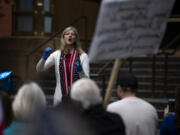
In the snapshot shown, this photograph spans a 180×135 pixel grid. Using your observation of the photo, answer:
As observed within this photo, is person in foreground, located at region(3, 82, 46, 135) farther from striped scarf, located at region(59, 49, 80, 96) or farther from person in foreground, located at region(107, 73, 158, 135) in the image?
striped scarf, located at region(59, 49, 80, 96)

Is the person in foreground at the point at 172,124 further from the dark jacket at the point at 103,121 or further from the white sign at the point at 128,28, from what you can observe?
the dark jacket at the point at 103,121

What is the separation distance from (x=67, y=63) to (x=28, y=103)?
10.7 ft

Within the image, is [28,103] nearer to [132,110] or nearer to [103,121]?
[103,121]

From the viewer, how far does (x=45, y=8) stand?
16297mm

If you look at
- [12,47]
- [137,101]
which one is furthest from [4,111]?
[12,47]

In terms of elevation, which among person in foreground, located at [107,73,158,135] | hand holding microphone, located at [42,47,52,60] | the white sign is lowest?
person in foreground, located at [107,73,158,135]

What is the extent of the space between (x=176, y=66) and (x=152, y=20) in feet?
24.8

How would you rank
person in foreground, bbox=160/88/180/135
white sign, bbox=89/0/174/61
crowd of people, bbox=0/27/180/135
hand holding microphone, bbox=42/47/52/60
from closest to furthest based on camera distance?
1. crowd of people, bbox=0/27/180/135
2. white sign, bbox=89/0/174/61
3. person in foreground, bbox=160/88/180/135
4. hand holding microphone, bbox=42/47/52/60

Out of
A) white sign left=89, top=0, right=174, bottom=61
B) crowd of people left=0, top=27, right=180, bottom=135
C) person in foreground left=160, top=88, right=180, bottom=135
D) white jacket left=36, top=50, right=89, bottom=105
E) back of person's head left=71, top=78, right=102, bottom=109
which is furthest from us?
white jacket left=36, top=50, right=89, bottom=105

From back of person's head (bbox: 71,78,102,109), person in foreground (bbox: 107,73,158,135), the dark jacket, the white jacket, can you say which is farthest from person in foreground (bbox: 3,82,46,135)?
the white jacket

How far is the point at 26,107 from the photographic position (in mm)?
4262

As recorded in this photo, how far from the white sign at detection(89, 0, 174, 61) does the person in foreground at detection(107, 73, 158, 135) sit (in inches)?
10.7

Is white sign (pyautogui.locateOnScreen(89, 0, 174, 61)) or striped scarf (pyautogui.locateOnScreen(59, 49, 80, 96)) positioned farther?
striped scarf (pyautogui.locateOnScreen(59, 49, 80, 96))

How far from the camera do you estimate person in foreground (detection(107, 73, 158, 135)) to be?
5273mm
